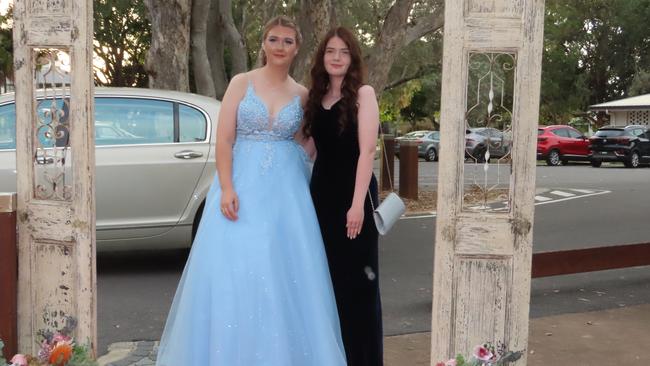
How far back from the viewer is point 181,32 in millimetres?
10750

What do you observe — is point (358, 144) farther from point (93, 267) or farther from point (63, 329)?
point (63, 329)

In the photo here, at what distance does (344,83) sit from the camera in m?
3.73

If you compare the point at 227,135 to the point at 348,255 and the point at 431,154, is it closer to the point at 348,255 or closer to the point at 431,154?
the point at 348,255

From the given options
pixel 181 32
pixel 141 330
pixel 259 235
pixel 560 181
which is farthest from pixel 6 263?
pixel 560 181

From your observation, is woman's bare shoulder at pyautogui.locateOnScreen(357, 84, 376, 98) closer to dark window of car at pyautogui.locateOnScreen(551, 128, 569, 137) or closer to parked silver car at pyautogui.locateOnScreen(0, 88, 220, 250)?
parked silver car at pyautogui.locateOnScreen(0, 88, 220, 250)

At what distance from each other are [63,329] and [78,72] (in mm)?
1262

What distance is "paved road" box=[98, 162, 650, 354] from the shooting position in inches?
224

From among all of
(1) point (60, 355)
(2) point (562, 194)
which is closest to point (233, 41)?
(2) point (562, 194)

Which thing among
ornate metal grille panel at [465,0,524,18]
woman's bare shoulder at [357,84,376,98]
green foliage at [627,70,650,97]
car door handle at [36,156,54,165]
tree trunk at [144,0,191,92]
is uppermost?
green foliage at [627,70,650,97]

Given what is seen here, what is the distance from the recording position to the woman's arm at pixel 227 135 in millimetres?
3699

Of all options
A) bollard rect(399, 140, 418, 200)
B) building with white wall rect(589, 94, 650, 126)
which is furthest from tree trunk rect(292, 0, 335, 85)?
building with white wall rect(589, 94, 650, 126)

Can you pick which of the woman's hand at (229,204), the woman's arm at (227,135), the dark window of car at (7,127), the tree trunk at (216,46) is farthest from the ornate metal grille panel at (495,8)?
the tree trunk at (216,46)

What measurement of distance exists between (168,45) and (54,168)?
7.25 meters

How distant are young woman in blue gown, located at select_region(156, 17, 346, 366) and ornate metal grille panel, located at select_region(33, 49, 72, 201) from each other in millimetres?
763
